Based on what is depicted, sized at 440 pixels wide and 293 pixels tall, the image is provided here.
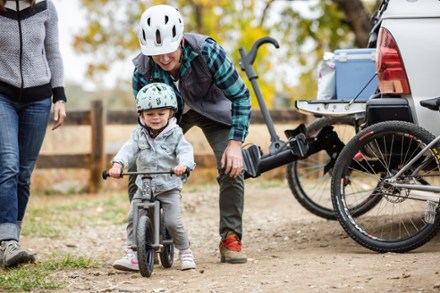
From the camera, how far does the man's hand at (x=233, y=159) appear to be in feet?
18.3

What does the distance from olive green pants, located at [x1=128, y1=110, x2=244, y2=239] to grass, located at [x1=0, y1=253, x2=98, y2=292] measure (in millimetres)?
1047

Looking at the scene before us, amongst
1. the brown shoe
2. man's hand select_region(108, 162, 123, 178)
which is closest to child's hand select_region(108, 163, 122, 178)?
man's hand select_region(108, 162, 123, 178)

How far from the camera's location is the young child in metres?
5.33

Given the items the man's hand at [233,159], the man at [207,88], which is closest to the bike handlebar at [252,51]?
the man at [207,88]

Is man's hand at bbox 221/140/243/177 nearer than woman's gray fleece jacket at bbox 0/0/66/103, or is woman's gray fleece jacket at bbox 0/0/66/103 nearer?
man's hand at bbox 221/140/243/177

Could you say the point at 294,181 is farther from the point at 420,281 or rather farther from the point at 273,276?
the point at 420,281

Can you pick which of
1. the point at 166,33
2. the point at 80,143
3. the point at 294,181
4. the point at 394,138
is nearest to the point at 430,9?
the point at 394,138

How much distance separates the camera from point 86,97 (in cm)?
2817

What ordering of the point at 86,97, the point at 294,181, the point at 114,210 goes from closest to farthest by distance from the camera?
the point at 294,181 < the point at 114,210 < the point at 86,97

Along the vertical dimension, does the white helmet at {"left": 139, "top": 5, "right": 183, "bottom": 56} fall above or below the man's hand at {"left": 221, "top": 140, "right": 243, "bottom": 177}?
above

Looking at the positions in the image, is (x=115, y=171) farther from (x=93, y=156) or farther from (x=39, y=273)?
(x=93, y=156)

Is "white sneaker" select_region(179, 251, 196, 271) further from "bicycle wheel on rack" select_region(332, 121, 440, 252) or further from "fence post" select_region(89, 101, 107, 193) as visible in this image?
"fence post" select_region(89, 101, 107, 193)

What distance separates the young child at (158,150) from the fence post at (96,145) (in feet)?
22.7

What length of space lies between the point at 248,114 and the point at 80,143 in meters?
8.63
